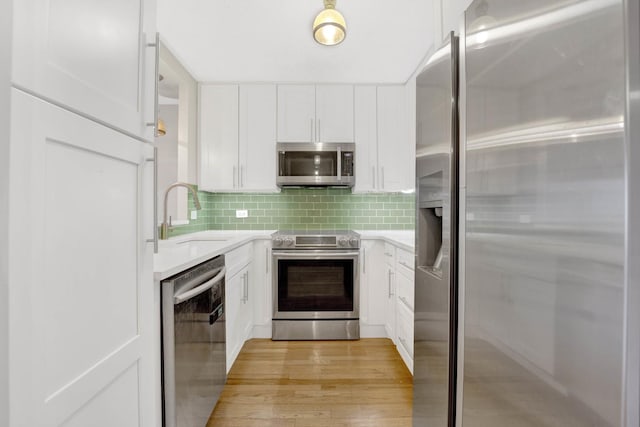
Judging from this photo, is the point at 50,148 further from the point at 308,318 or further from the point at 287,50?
the point at 308,318

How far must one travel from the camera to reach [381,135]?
2975mm

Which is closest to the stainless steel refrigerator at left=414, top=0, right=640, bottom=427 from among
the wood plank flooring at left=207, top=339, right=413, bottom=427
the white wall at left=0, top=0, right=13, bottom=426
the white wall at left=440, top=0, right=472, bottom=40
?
the white wall at left=440, top=0, right=472, bottom=40

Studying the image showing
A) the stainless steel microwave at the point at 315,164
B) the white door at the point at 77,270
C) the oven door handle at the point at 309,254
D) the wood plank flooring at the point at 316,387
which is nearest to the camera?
the white door at the point at 77,270

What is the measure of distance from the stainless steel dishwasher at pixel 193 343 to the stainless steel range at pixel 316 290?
3.01 feet

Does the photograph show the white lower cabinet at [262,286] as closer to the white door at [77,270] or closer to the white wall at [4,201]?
the white door at [77,270]

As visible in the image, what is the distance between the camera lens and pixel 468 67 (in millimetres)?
857

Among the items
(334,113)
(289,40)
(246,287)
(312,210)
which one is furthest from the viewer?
(312,210)

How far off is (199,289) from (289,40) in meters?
1.85

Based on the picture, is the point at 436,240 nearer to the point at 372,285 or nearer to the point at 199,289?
the point at 199,289

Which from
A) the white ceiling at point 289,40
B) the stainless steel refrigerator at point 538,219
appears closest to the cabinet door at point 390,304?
the stainless steel refrigerator at point 538,219

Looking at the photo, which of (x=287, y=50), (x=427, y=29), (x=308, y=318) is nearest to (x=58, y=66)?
(x=287, y=50)

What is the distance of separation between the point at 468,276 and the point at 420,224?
37 cm

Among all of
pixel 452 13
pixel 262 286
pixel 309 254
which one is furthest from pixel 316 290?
pixel 452 13

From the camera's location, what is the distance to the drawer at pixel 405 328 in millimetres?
2031
